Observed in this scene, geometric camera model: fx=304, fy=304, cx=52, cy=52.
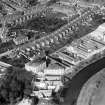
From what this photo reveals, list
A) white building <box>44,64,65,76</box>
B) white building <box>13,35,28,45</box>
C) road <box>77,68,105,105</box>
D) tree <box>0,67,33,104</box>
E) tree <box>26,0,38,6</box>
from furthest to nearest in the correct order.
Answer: tree <box>26,0,38,6</box> → white building <box>13,35,28,45</box> → white building <box>44,64,65,76</box> → road <box>77,68,105,105</box> → tree <box>0,67,33,104</box>

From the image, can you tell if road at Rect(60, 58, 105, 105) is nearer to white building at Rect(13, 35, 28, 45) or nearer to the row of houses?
the row of houses

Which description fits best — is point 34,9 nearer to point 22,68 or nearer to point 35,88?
point 22,68

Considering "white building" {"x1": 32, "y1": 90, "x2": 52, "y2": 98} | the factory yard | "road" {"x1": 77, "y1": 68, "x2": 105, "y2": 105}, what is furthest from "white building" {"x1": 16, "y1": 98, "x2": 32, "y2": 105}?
"road" {"x1": 77, "y1": 68, "x2": 105, "y2": 105}

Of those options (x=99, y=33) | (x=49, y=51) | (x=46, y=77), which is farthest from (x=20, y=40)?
(x=99, y=33)

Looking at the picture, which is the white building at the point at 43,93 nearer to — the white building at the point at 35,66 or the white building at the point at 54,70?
the white building at the point at 54,70

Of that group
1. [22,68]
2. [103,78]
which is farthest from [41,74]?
[103,78]
